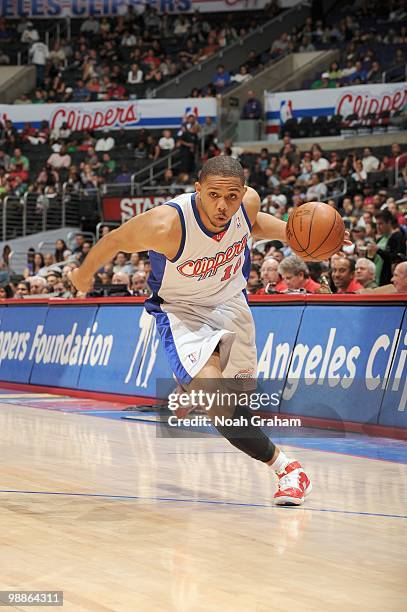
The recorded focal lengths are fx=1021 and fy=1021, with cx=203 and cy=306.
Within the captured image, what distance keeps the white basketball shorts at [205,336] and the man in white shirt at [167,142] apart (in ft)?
74.7

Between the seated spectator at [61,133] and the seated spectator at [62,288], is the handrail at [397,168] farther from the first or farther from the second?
the seated spectator at [61,133]

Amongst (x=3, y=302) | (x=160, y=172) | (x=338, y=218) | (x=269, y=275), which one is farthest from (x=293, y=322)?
(x=160, y=172)

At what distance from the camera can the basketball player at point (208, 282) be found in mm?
5922

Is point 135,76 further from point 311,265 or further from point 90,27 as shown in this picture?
point 311,265

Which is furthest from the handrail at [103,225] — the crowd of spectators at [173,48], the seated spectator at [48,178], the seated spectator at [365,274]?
the seated spectator at [365,274]

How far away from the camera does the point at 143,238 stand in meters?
5.96

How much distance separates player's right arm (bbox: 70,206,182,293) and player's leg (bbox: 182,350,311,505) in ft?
2.43

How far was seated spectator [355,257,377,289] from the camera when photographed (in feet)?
35.9

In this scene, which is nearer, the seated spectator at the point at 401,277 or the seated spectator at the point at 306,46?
the seated spectator at the point at 401,277

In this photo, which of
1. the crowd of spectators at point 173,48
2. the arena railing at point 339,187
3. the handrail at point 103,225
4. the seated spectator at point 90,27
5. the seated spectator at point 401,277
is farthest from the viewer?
the seated spectator at point 90,27

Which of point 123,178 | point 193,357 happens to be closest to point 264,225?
point 193,357

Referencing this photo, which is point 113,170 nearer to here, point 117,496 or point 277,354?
point 277,354

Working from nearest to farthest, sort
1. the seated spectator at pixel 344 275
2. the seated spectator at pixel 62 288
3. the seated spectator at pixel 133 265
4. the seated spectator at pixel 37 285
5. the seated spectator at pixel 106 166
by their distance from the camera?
1. the seated spectator at pixel 344 275
2. the seated spectator at pixel 62 288
3. the seated spectator at pixel 37 285
4. the seated spectator at pixel 133 265
5. the seated spectator at pixel 106 166

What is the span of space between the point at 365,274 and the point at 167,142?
18.5m
